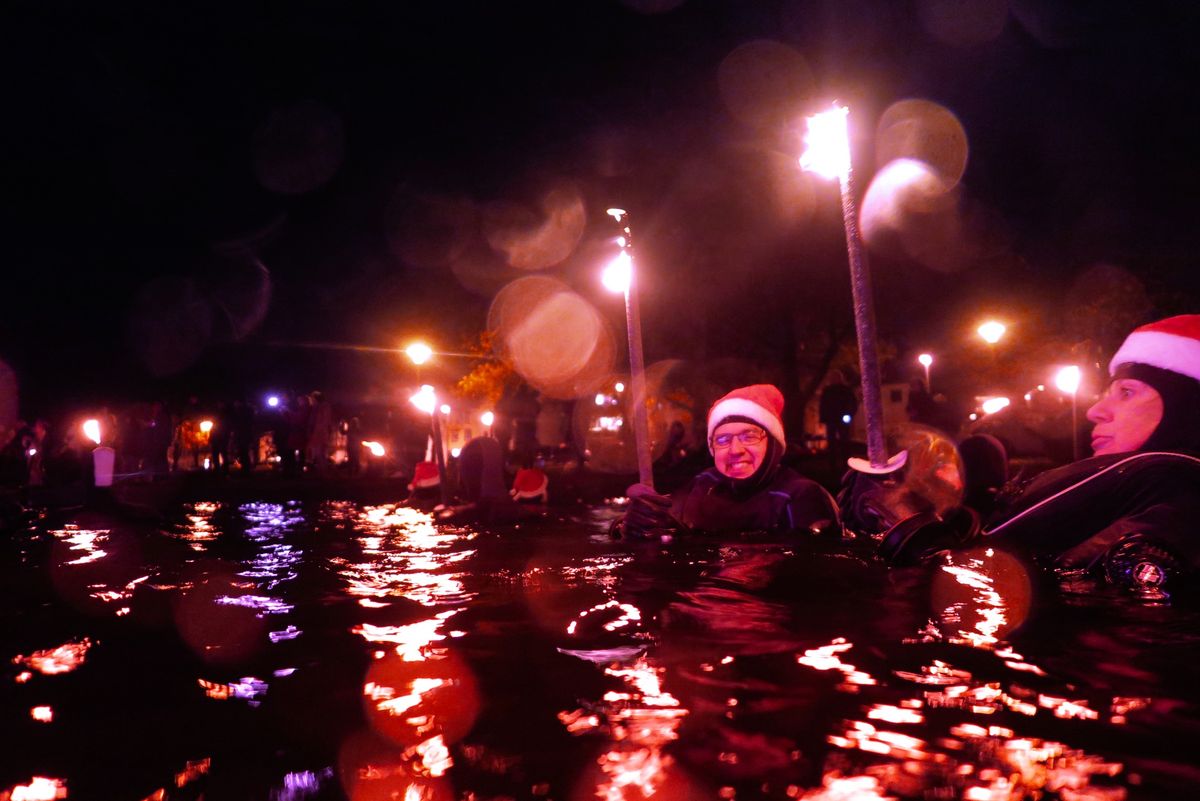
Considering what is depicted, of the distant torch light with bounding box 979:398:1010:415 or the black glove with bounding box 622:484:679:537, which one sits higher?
the distant torch light with bounding box 979:398:1010:415

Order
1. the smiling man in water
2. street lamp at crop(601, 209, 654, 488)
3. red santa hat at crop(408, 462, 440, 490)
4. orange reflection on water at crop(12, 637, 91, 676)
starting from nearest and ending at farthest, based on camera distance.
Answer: orange reflection on water at crop(12, 637, 91, 676)
the smiling man in water
street lamp at crop(601, 209, 654, 488)
red santa hat at crop(408, 462, 440, 490)

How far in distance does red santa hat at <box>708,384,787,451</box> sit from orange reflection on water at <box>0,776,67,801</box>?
540 centimetres

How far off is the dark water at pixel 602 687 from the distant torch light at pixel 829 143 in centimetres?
365

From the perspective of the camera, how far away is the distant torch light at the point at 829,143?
7.14m

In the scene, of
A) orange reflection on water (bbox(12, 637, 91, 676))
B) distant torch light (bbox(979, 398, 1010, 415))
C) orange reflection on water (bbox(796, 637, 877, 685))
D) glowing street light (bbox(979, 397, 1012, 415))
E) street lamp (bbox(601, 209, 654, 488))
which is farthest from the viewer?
distant torch light (bbox(979, 398, 1010, 415))

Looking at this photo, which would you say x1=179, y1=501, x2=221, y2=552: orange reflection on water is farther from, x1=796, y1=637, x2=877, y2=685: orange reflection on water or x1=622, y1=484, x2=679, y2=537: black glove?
x1=796, y1=637, x2=877, y2=685: orange reflection on water

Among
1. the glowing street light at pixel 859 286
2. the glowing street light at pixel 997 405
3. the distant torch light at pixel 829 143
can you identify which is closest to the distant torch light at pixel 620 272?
the distant torch light at pixel 829 143

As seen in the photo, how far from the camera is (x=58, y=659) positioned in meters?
3.38

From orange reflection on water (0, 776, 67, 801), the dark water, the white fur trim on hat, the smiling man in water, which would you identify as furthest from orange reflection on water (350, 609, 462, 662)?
the white fur trim on hat

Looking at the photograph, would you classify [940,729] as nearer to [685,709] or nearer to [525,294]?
[685,709]

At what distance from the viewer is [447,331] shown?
A: 34.4 meters

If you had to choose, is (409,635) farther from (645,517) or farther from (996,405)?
(996,405)

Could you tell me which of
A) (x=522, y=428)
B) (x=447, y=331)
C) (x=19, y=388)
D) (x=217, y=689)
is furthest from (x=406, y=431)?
(x=217, y=689)

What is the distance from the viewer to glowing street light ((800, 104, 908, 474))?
6.57 m
